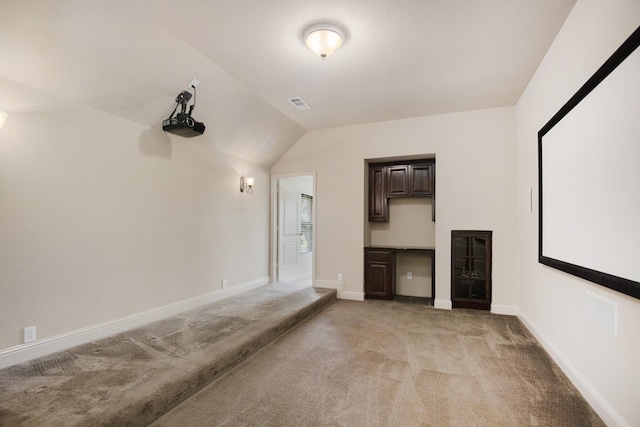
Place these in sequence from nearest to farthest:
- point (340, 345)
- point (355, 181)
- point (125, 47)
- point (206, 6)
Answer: point (206, 6)
point (125, 47)
point (340, 345)
point (355, 181)

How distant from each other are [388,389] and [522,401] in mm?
963

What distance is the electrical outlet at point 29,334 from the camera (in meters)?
2.55

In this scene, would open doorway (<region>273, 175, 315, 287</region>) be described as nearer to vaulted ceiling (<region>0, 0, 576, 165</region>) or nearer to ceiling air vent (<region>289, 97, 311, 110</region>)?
ceiling air vent (<region>289, 97, 311, 110</region>)

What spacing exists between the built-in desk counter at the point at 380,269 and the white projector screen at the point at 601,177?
8.19 ft

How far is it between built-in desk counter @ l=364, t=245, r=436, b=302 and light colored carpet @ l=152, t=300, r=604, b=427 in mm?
1288

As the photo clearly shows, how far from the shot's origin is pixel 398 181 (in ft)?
17.5

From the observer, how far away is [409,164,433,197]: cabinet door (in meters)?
5.12

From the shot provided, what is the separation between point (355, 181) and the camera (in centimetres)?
535

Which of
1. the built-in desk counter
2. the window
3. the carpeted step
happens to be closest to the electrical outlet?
the carpeted step

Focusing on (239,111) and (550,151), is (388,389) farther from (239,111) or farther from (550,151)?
(239,111)

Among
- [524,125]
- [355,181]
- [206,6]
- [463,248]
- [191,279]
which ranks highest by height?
[206,6]

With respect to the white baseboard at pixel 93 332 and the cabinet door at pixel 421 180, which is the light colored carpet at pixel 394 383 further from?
the cabinet door at pixel 421 180

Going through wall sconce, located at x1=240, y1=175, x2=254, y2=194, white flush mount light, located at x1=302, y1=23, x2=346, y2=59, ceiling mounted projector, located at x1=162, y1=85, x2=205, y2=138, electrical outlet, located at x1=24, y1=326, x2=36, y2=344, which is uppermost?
white flush mount light, located at x1=302, y1=23, x2=346, y2=59

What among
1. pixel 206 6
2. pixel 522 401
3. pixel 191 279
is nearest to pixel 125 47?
pixel 206 6
